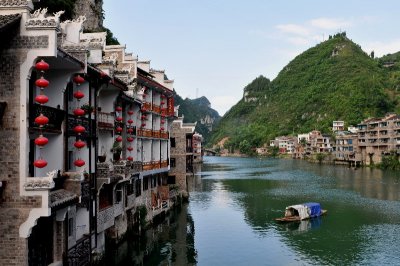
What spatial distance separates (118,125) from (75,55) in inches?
505

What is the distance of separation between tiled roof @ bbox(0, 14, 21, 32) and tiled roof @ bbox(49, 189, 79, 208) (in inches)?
240

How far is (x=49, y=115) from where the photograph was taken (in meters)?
17.5

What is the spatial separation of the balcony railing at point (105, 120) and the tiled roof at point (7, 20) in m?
12.0

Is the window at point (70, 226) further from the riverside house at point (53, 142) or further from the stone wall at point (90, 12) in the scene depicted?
the stone wall at point (90, 12)

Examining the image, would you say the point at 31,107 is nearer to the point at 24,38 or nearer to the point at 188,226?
Answer: the point at 24,38

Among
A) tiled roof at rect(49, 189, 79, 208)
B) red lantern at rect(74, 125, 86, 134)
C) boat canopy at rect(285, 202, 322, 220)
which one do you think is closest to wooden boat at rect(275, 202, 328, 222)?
boat canopy at rect(285, 202, 322, 220)

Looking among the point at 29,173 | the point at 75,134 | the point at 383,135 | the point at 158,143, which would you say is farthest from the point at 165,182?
the point at 383,135

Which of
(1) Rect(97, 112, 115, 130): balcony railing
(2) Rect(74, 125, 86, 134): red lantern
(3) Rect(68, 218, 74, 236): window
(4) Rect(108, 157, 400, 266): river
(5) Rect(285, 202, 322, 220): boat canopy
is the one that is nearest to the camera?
(2) Rect(74, 125, 86, 134): red lantern

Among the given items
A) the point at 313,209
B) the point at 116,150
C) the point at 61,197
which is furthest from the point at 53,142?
the point at 313,209

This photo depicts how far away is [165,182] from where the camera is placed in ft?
160

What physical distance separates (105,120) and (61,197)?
11.8 metres

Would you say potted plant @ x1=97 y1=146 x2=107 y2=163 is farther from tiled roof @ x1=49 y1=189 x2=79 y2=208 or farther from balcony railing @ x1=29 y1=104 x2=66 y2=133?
tiled roof @ x1=49 y1=189 x2=79 y2=208

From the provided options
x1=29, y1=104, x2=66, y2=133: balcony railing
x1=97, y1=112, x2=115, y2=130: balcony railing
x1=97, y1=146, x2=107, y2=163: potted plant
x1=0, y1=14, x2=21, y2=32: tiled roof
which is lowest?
x1=97, y1=146, x2=107, y2=163: potted plant

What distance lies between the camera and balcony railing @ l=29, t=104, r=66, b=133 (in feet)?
52.1
